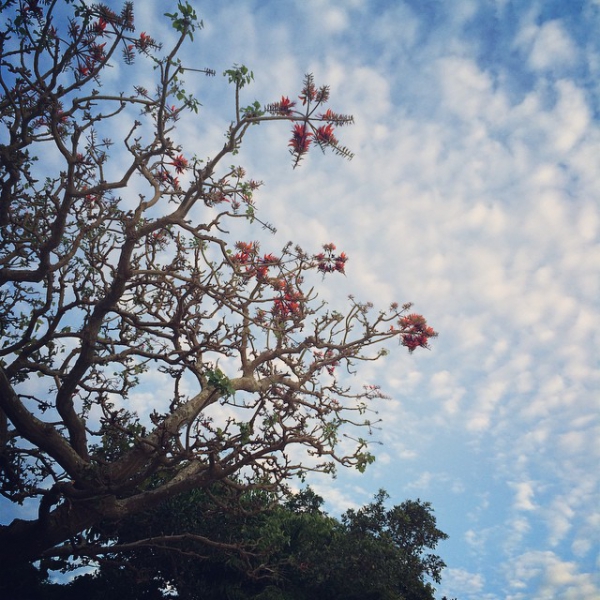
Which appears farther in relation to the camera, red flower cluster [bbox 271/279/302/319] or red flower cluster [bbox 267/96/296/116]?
red flower cluster [bbox 271/279/302/319]

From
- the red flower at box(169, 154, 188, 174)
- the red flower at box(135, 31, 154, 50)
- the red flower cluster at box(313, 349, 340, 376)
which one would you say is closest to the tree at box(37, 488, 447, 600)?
the red flower cluster at box(313, 349, 340, 376)

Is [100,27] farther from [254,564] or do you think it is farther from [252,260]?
[254,564]

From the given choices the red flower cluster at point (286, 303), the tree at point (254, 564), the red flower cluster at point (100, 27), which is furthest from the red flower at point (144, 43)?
the tree at point (254, 564)

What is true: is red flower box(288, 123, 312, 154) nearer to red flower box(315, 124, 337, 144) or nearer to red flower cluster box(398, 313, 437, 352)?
red flower box(315, 124, 337, 144)

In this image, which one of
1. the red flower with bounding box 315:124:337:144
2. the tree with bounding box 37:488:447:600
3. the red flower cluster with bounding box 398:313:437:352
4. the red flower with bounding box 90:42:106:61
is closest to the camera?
the red flower with bounding box 315:124:337:144

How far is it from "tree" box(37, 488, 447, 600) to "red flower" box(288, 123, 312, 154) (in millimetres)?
5900

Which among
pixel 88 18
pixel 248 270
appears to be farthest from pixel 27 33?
pixel 248 270

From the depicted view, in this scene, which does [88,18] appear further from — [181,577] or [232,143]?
[181,577]

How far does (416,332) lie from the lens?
7809mm

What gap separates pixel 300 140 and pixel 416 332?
3.95 m

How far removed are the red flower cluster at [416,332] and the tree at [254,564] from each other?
379cm

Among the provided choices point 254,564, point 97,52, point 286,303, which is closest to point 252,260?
point 286,303

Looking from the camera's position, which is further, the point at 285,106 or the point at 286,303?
the point at 286,303

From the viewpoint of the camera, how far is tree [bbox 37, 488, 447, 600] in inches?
351
